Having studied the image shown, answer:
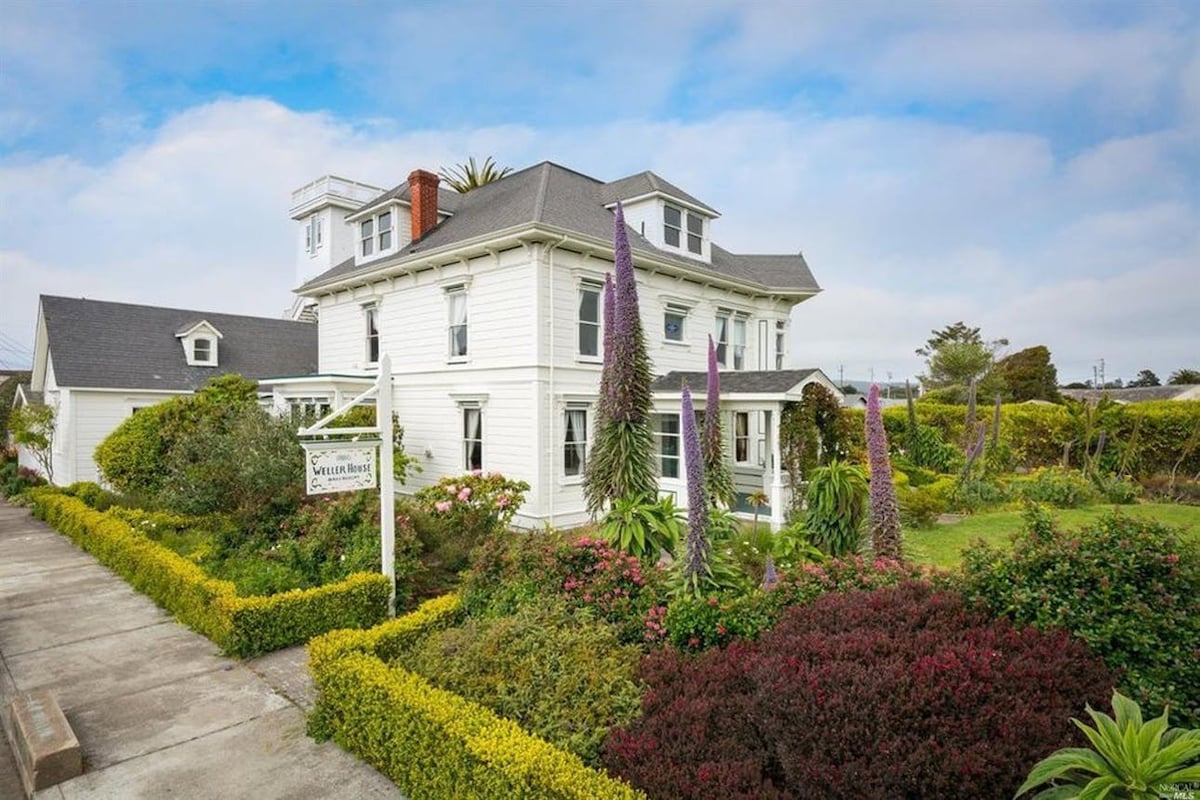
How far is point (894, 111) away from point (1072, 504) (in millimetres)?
10180

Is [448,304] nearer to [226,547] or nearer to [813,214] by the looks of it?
[226,547]

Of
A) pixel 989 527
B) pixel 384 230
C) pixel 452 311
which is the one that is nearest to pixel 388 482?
pixel 452 311

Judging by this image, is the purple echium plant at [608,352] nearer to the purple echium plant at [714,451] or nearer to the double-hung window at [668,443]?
the purple echium plant at [714,451]

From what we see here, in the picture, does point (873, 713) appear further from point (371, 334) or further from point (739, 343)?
point (371, 334)

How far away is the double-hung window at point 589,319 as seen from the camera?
14.5m

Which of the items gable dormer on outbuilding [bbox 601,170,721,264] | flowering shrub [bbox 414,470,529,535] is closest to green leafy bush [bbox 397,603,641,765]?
flowering shrub [bbox 414,470,529,535]

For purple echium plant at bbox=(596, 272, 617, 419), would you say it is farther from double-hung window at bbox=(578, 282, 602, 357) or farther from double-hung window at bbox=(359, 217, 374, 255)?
double-hung window at bbox=(359, 217, 374, 255)

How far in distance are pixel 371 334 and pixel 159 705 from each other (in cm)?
1362

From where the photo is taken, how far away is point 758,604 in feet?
16.9

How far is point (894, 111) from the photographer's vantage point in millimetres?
11188

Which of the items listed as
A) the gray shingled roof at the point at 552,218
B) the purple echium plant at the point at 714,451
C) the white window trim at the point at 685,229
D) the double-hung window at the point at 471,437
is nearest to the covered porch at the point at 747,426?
the purple echium plant at the point at 714,451

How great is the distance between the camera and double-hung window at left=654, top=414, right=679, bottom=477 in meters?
15.4

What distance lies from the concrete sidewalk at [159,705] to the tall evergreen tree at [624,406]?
4185 millimetres

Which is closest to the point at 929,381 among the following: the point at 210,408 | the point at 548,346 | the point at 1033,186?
the point at 1033,186
